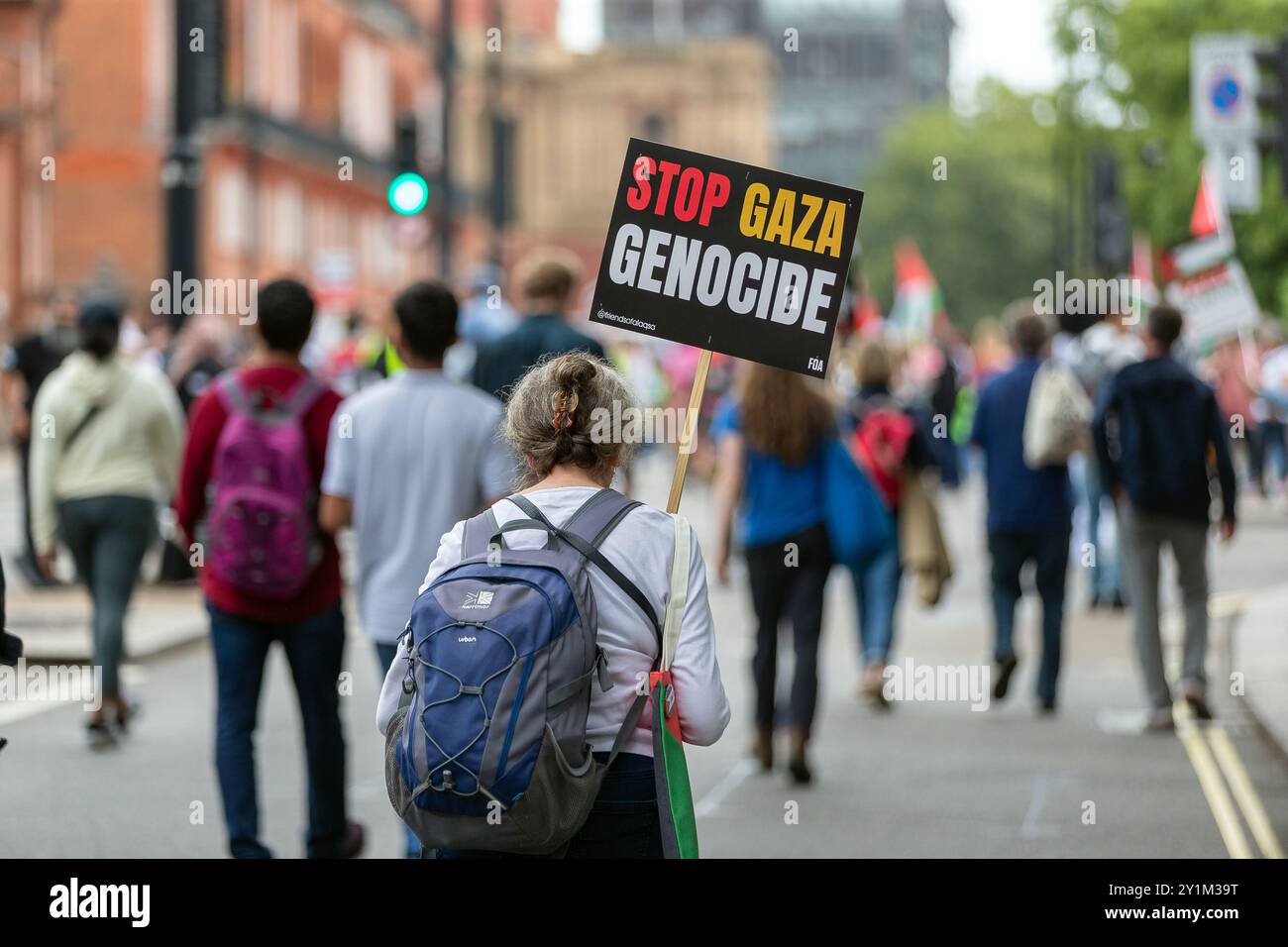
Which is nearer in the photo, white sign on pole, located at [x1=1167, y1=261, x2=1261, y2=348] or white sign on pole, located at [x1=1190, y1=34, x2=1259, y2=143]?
white sign on pole, located at [x1=1167, y1=261, x2=1261, y2=348]

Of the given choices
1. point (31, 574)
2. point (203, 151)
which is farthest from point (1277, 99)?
point (203, 151)

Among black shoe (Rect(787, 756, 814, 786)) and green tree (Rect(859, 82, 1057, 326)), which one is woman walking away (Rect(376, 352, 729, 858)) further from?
green tree (Rect(859, 82, 1057, 326))

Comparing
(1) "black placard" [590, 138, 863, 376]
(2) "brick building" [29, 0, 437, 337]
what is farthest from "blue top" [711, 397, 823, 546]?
(2) "brick building" [29, 0, 437, 337]

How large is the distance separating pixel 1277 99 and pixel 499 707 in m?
9.34

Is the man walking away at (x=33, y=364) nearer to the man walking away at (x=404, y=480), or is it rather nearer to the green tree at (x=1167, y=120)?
the man walking away at (x=404, y=480)

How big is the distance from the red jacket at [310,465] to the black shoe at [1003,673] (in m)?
4.55

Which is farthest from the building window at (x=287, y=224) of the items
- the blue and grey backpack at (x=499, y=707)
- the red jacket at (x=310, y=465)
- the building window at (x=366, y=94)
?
the blue and grey backpack at (x=499, y=707)

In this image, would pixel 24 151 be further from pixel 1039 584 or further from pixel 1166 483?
pixel 1166 483

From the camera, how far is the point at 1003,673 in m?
10.8

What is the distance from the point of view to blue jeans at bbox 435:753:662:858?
438cm

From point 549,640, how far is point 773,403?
5.02 meters

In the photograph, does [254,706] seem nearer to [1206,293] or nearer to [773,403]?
[773,403]

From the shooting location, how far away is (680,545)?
14.5 ft

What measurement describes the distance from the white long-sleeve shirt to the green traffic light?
10.6m
